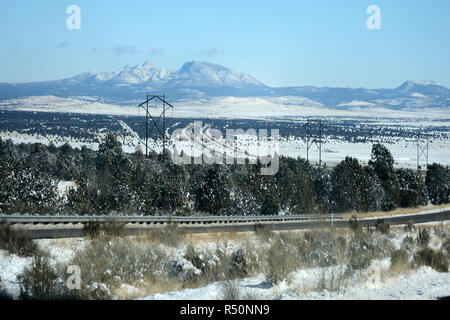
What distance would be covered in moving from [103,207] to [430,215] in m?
22.4

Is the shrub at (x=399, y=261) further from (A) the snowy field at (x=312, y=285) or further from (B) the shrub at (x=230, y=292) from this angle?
(B) the shrub at (x=230, y=292)

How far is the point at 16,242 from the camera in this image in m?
11.6

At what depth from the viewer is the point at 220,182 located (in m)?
42.7

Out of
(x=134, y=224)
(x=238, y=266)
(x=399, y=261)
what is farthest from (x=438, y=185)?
(x=238, y=266)

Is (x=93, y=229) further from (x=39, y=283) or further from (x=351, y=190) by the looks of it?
(x=351, y=190)

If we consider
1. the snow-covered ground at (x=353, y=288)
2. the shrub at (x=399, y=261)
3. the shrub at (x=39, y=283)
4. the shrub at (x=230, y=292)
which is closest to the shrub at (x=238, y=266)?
the snow-covered ground at (x=353, y=288)

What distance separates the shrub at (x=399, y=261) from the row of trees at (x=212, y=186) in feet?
68.2

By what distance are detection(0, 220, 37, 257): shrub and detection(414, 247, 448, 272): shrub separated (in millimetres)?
8728

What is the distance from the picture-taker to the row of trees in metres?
36.8

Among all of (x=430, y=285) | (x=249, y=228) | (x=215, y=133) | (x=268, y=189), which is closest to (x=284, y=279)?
(x=430, y=285)

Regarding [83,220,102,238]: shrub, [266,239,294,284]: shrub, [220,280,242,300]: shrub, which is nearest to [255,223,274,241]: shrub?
[83,220,102,238]: shrub

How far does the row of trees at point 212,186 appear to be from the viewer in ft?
121

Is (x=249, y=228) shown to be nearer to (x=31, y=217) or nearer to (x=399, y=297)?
(x=31, y=217)

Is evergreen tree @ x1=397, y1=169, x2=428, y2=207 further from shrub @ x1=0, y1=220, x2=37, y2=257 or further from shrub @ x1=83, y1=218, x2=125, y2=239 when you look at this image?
shrub @ x1=0, y1=220, x2=37, y2=257
